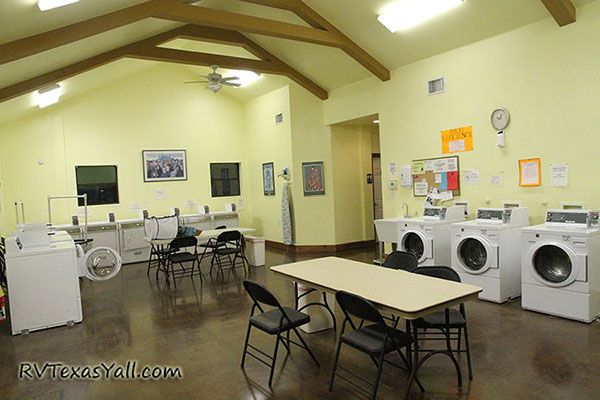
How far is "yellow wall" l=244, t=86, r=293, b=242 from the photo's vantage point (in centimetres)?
870

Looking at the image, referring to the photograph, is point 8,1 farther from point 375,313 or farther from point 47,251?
point 375,313

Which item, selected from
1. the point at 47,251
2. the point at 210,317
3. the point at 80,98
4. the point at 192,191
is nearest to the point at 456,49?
the point at 210,317

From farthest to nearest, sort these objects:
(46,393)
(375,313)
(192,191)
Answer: (192,191) < (46,393) < (375,313)

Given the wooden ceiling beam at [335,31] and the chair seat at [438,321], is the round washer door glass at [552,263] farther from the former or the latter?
the wooden ceiling beam at [335,31]

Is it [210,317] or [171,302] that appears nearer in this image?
[210,317]

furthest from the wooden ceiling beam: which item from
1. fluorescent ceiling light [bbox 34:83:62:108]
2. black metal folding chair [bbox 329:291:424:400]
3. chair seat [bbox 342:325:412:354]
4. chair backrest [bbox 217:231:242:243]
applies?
chair seat [bbox 342:325:412:354]

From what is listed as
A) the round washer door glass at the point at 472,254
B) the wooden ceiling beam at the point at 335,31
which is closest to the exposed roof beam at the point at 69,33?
the wooden ceiling beam at the point at 335,31

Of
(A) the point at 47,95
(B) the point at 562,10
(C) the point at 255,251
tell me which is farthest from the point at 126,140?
(B) the point at 562,10

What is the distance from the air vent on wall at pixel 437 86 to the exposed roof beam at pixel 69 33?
3.91 meters

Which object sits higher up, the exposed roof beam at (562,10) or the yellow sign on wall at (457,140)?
the exposed roof beam at (562,10)

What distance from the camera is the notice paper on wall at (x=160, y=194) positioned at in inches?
351

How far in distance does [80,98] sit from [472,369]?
27.5 ft

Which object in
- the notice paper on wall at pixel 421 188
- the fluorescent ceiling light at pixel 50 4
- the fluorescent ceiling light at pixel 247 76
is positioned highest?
the fluorescent ceiling light at pixel 247 76

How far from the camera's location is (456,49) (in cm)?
554
